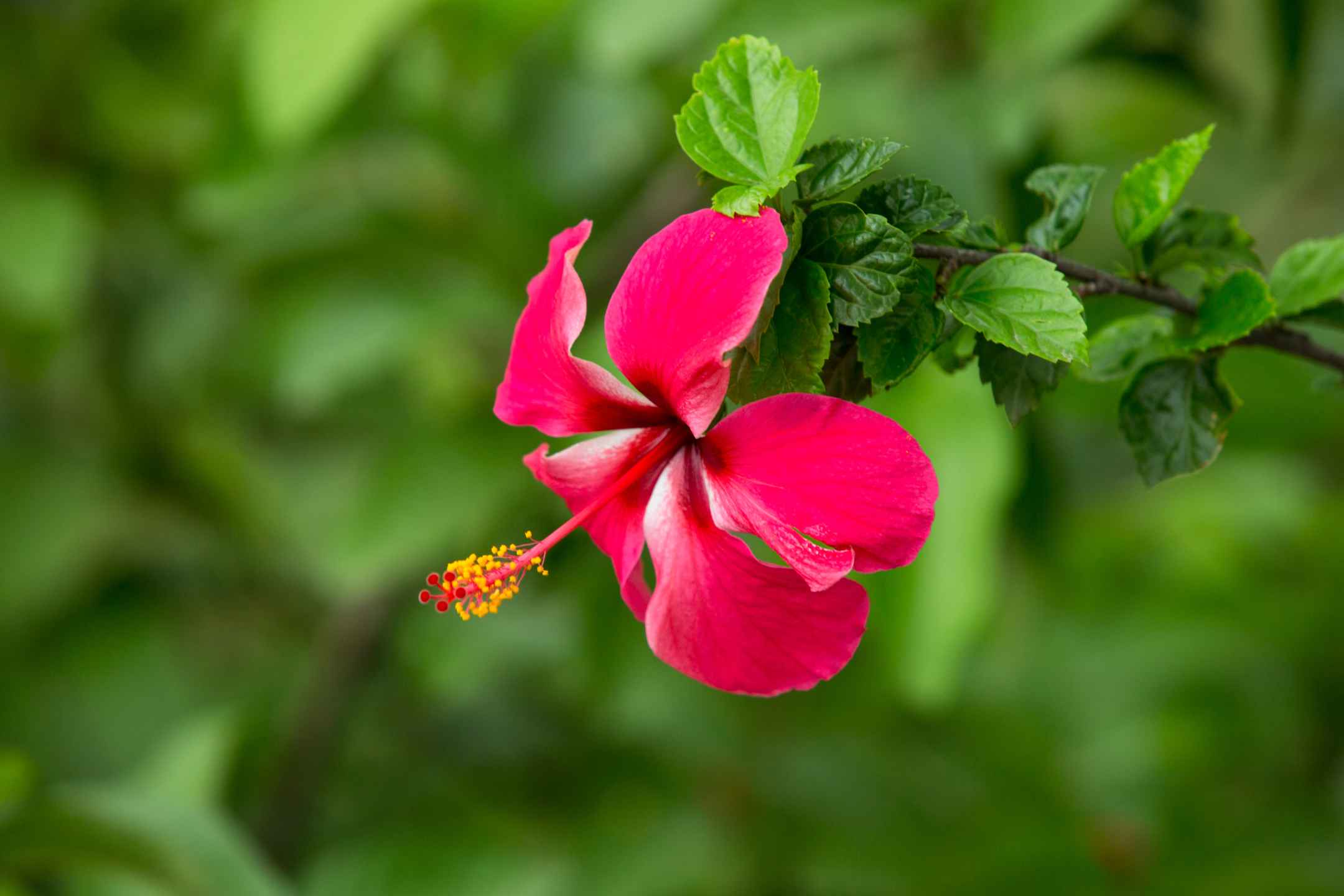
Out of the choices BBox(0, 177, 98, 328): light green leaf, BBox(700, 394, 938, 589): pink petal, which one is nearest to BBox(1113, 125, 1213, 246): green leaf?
BBox(700, 394, 938, 589): pink petal

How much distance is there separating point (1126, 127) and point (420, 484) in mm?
841

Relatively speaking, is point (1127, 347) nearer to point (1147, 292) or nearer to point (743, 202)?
point (1147, 292)

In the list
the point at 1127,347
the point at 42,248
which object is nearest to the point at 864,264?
the point at 1127,347

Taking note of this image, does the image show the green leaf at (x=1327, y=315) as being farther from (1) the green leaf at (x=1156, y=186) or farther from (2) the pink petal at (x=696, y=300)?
(2) the pink petal at (x=696, y=300)

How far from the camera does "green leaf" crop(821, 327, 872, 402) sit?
0.30m

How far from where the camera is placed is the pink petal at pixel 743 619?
302 millimetres

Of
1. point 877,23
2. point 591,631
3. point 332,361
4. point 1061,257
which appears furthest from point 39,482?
point 1061,257

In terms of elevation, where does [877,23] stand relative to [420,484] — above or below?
above

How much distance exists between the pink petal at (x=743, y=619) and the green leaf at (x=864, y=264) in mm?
66

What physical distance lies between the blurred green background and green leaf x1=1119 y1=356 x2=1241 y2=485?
0.44m

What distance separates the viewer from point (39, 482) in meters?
1.40

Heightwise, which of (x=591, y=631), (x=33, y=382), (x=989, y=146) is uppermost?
(x=989, y=146)

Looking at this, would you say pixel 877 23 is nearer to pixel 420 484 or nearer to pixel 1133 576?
pixel 420 484

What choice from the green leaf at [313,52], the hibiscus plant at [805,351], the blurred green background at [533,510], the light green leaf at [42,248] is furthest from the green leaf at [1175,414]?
the light green leaf at [42,248]
